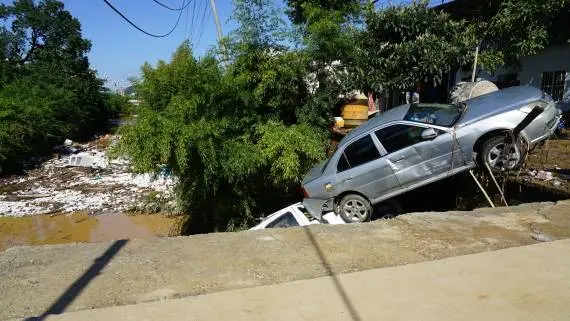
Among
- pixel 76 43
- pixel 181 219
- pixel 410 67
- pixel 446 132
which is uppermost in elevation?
pixel 76 43

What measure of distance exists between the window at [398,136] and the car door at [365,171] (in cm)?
18

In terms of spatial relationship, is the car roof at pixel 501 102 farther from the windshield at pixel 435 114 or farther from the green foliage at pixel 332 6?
the green foliage at pixel 332 6

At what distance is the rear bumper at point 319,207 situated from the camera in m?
8.32

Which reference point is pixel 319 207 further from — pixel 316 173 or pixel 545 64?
pixel 545 64

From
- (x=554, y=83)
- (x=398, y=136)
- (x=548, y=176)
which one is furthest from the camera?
(x=554, y=83)

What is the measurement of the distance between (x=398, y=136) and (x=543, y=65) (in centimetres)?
1138

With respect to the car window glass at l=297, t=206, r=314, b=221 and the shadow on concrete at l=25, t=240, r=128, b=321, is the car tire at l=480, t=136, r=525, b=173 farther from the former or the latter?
the shadow on concrete at l=25, t=240, r=128, b=321

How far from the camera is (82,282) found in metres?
4.19

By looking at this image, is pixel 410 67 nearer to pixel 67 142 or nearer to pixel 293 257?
pixel 293 257

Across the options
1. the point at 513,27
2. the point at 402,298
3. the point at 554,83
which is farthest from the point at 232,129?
the point at 554,83

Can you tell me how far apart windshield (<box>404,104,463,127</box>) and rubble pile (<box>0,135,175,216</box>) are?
6507 mm

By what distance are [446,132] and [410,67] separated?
225 inches

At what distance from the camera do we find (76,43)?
3625 cm

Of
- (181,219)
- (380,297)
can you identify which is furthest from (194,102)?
(380,297)
